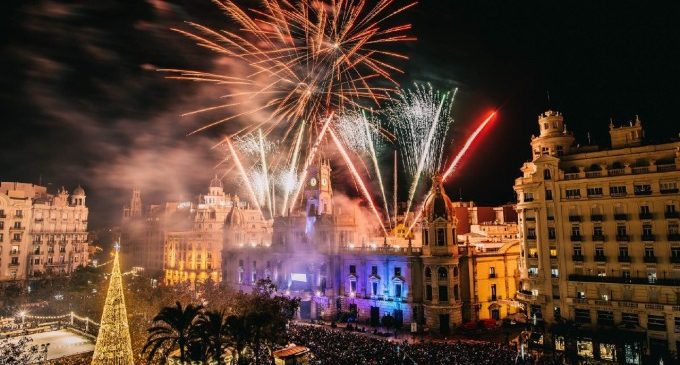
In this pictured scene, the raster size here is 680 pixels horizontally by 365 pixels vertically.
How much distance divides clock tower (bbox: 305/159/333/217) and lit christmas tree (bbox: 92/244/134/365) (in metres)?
45.3

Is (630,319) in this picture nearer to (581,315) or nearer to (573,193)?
(581,315)

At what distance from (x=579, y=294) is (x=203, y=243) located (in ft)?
273

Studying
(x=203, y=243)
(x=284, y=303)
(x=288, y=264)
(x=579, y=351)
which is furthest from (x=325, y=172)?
(x=579, y=351)

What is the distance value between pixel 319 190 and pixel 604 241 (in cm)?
4569

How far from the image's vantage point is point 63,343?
51938 mm

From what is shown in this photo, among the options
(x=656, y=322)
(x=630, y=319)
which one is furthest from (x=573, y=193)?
(x=656, y=322)

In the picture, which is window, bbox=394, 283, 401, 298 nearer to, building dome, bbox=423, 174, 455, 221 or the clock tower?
building dome, bbox=423, 174, 455, 221

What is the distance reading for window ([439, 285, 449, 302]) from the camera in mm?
57094

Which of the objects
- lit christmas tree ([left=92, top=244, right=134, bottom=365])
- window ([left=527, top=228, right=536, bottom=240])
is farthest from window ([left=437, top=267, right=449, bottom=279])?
lit christmas tree ([left=92, top=244, right=134, bottom=365])

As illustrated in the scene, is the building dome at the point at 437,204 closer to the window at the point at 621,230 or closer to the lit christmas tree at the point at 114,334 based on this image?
the window at the point at 621,230

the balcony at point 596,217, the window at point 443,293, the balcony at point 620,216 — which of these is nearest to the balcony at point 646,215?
the balcony at point 620,216

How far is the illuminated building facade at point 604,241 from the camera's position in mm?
41000

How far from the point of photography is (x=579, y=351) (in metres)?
43.9

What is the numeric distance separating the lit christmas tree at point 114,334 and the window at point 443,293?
124 ft
